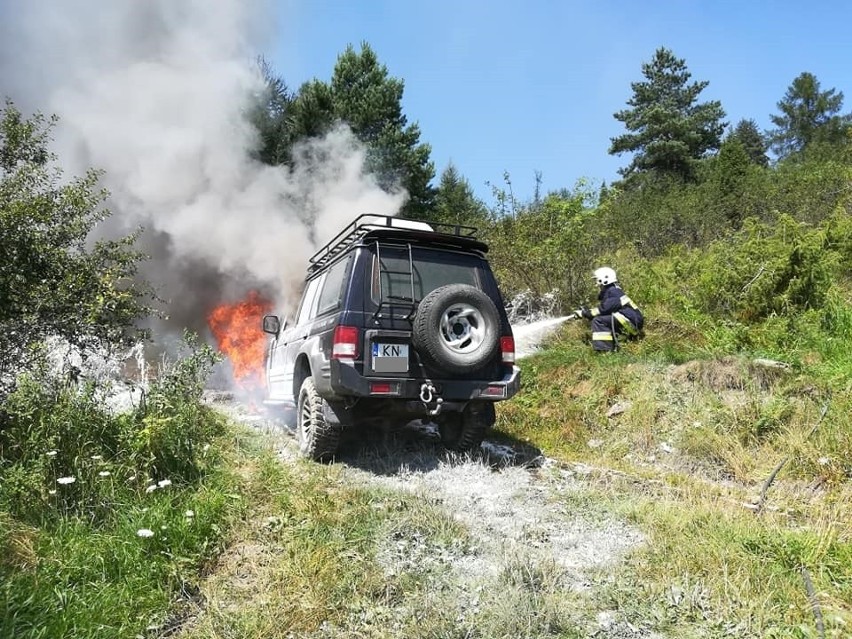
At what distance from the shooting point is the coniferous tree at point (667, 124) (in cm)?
3559

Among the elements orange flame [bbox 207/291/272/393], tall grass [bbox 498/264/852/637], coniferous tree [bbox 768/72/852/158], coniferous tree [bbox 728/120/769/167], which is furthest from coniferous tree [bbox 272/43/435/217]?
coniferous tree [bbox 768/72/852/158]

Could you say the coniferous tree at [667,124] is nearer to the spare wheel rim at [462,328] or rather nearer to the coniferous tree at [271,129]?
the coniferous tree at [271,129]

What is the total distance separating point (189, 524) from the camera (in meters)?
3.47

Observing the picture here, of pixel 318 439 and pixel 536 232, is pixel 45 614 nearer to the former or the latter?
pixel 318 439

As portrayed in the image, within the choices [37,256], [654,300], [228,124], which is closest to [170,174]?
[228,124]

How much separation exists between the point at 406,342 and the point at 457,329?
0.49 metres

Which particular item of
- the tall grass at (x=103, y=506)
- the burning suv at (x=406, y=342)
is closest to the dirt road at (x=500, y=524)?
the burning suv at (x=406, y=342)

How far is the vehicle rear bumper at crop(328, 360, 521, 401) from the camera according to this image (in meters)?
4.87

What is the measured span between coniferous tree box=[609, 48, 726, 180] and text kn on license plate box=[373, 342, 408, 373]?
34097mm

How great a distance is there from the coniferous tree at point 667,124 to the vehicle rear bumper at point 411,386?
1322 inches

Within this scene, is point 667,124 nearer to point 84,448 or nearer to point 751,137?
point 751,137

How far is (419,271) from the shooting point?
545 centimetres

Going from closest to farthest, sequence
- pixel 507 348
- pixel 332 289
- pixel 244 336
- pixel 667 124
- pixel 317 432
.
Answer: pixel 317 432 < pixel 507 348 < pixel 332 289 < pixel 244 336 < pixel 667 124

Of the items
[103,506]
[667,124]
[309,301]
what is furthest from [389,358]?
[667,124]
